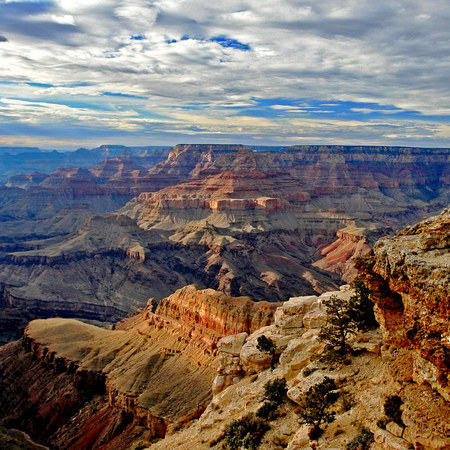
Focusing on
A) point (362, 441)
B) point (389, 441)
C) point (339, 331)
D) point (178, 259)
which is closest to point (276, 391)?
point (339, 331)

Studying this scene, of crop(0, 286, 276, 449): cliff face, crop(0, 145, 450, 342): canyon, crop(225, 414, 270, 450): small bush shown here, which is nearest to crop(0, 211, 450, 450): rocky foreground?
crop(0, 286, 276, 449): cliff face

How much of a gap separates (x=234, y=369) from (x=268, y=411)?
1041cm

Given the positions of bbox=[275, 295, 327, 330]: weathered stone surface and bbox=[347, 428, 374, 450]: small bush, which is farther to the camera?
bbox=[275, 295, 327, 330]: weathered stone surface

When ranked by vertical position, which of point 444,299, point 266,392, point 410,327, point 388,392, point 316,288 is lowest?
point 316,288

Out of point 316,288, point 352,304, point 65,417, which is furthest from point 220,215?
point 352,304

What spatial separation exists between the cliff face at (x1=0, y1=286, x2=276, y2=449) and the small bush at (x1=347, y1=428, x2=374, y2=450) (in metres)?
25.6

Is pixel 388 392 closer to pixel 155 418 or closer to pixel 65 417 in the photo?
pixel 155 418

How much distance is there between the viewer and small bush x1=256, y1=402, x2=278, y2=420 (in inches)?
1021

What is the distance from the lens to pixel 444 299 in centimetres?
1628

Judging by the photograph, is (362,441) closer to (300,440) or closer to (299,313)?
(300,440)

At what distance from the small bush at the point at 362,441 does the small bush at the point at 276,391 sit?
26.2 ft

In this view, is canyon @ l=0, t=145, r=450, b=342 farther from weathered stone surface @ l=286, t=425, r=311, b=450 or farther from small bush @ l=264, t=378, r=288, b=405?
weathered stone surface @ l=286, t=425, r=311, b=450

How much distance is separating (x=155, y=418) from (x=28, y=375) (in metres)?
25.9

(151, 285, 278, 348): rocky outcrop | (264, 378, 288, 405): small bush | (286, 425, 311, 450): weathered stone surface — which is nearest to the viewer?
(286, 425, 311, 450): weathered stone surface
